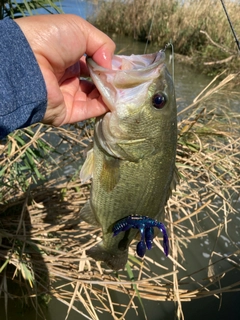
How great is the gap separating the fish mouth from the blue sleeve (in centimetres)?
26

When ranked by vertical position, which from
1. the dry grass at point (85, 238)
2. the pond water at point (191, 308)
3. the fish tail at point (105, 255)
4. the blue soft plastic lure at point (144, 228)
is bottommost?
the pond water at point (191, 308)

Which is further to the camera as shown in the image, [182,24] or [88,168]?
[182,24]

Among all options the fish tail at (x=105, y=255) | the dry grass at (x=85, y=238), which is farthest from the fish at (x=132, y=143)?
the dry grass at (x=85, y=238)

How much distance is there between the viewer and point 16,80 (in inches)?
57.9

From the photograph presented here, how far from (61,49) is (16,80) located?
28 cm

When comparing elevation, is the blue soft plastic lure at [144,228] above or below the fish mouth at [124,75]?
below

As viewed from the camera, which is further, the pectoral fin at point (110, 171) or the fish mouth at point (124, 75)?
the pectoral fin at point (110, 171)

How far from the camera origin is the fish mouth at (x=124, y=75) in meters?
1.49

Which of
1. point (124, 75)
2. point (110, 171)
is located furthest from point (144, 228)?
point (124, 75)

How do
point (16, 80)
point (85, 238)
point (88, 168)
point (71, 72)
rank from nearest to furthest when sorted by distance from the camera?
point (16, 80)
point (88, 168)
point (71, 72)
point (85, 238)

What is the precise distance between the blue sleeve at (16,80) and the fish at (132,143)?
0.87ft

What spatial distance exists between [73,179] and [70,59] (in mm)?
1814

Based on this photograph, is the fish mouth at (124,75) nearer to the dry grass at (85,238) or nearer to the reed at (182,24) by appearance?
the dry grass at (85,238)

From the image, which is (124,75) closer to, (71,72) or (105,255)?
(71,72)
